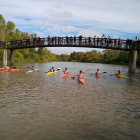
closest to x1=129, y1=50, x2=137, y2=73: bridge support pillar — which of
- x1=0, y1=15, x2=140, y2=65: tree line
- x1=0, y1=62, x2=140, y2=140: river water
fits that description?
x1=0, y1=62, x2=140, y2=140: river water

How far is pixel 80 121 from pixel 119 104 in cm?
361

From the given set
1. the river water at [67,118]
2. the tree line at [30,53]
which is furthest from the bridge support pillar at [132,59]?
the tree line at [30,53]

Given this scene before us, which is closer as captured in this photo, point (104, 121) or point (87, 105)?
point (104, 121)

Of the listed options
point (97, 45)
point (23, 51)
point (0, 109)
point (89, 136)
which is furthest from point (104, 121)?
point (23, 51)

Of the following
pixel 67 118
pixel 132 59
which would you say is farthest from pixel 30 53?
pixel 67 118

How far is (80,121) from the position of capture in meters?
7.07

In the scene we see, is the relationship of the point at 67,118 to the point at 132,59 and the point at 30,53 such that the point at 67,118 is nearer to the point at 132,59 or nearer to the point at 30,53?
the point at 132,59

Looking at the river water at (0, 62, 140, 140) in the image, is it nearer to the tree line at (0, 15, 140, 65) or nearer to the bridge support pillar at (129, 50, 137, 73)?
the bridge support pillar at (129, 50, 137, 73)

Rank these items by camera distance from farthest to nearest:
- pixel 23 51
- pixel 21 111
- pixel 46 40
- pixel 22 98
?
1. pixel 23 51
2. pixel 46 40
3. pixel 22 98
4. pixel 21 111

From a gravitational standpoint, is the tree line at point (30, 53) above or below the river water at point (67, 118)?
above

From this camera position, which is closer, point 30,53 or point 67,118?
point 67,118

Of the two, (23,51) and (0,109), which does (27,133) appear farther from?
(23,51)

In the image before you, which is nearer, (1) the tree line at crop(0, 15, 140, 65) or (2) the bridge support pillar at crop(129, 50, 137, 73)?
(2) the bridge support pillar at crop(129, 50, 137, 73)

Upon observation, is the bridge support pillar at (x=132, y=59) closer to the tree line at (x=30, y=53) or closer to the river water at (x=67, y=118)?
the river water at (x=67, y=118)
